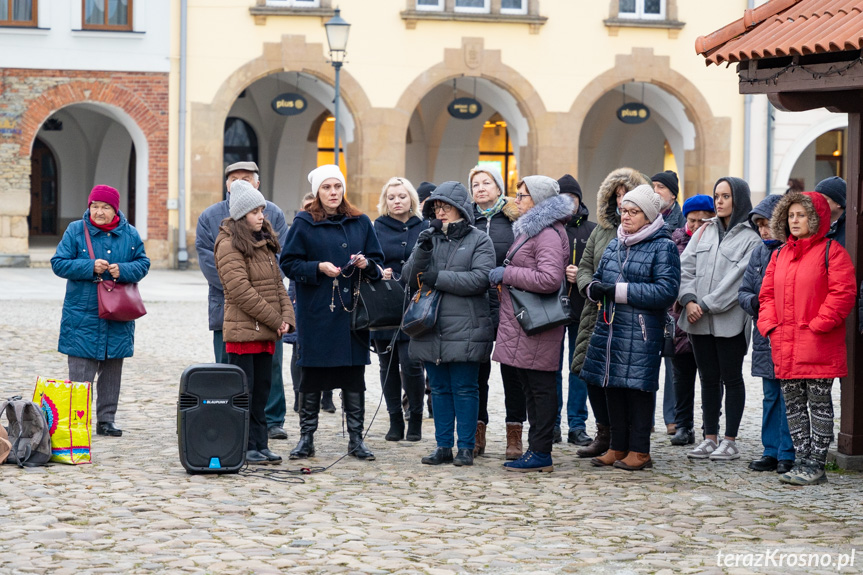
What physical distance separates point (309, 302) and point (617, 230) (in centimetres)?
205

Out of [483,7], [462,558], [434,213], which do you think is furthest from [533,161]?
[462,558]

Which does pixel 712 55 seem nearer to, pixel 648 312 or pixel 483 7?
pixel 648 312

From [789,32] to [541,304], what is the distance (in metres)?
2.20

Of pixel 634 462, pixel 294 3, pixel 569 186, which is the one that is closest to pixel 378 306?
pixel 569 186

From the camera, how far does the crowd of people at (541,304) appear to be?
763 cm

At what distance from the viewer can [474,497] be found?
7137 mm

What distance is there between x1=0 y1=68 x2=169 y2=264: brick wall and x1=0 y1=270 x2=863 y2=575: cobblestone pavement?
16.5 m

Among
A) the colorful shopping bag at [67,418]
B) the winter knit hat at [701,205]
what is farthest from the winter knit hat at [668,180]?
the colorful shopping bag at [67,418]

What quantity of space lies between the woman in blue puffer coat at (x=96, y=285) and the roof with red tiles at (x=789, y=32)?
415 cm

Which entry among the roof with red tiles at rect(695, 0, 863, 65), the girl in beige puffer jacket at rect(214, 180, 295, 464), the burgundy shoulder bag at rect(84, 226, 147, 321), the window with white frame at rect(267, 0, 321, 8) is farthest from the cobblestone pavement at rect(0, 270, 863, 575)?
the window with white frame at rect(267, 0, 321, 8)

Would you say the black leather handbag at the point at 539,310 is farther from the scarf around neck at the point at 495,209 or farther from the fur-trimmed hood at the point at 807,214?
the fur-trimmed hood at the point at 807,214

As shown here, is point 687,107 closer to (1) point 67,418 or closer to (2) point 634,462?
(2) point 634,462

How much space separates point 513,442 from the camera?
8.37 meters

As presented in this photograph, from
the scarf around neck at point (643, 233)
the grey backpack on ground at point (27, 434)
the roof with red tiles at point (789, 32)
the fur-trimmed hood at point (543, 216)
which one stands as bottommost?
the grey backpack on ground at point (27, 434)
